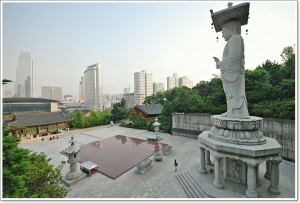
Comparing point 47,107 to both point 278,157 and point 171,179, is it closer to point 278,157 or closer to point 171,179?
point 171,179

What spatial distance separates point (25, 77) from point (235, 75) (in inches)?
3717

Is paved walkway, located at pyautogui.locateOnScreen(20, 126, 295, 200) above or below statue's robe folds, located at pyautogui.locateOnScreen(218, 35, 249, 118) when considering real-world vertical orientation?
below

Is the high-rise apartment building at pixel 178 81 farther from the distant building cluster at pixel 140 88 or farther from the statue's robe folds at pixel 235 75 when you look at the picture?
the statue's robe folds at pixel 235 75

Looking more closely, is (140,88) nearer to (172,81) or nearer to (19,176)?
(172,81)

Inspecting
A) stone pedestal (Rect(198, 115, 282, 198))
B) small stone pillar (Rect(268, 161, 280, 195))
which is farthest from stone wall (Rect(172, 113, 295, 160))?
stone pedestal (Rect(198, 115, 282, 198))

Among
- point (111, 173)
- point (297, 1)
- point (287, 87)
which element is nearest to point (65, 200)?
point (111, 173)

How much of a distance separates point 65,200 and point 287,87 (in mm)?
19576

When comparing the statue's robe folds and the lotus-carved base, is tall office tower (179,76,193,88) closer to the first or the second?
the statue's robe folds

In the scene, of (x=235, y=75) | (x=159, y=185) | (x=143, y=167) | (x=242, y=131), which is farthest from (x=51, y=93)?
(x=242, y=131)

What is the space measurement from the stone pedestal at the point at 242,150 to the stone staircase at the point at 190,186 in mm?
834

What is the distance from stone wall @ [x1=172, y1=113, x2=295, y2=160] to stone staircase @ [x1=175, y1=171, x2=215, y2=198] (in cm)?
734

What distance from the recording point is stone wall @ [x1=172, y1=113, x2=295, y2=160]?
36.1 feet

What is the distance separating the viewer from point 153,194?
829cm

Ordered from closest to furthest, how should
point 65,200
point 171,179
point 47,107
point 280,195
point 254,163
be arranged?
point 65,200
point 254,163
point 280,195
point 171,179
point 47,107
